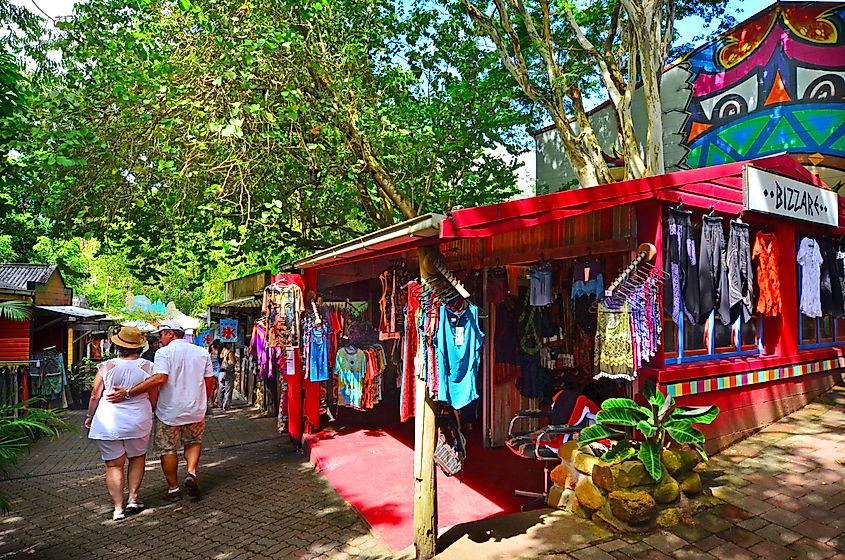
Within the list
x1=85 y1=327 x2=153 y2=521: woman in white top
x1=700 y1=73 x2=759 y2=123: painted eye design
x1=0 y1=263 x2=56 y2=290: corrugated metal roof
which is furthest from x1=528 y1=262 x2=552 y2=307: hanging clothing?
Result: x1=0 y1=263 x2=56 y2=290: corrugated metal roof

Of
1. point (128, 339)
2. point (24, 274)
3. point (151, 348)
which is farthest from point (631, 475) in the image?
point (24, 274)

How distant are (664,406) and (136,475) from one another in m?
5.11

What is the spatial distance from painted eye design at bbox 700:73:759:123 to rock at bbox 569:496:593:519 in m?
8.95

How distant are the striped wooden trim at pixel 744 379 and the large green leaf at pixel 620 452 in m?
0.85

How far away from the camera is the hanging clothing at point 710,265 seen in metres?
5.31

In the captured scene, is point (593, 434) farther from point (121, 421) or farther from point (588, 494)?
point (121, 421)

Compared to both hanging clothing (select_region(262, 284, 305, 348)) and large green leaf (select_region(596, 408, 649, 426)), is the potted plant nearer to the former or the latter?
hanging clothing (select_region(262, 284, 305, 348))

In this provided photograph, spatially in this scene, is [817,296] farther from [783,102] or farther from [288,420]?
[288,420]

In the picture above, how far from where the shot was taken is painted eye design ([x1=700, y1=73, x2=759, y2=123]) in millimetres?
10148

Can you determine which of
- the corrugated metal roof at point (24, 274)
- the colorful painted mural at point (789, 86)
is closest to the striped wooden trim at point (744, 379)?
the colorful painted mural at point (789, 86)

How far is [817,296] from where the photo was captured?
679cm

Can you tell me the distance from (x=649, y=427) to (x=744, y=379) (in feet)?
7.31

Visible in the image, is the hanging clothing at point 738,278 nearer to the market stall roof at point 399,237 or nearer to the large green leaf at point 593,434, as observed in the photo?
the large green leaf at point 593,434

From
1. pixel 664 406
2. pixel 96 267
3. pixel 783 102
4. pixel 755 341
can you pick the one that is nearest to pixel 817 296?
pixel 755 341
